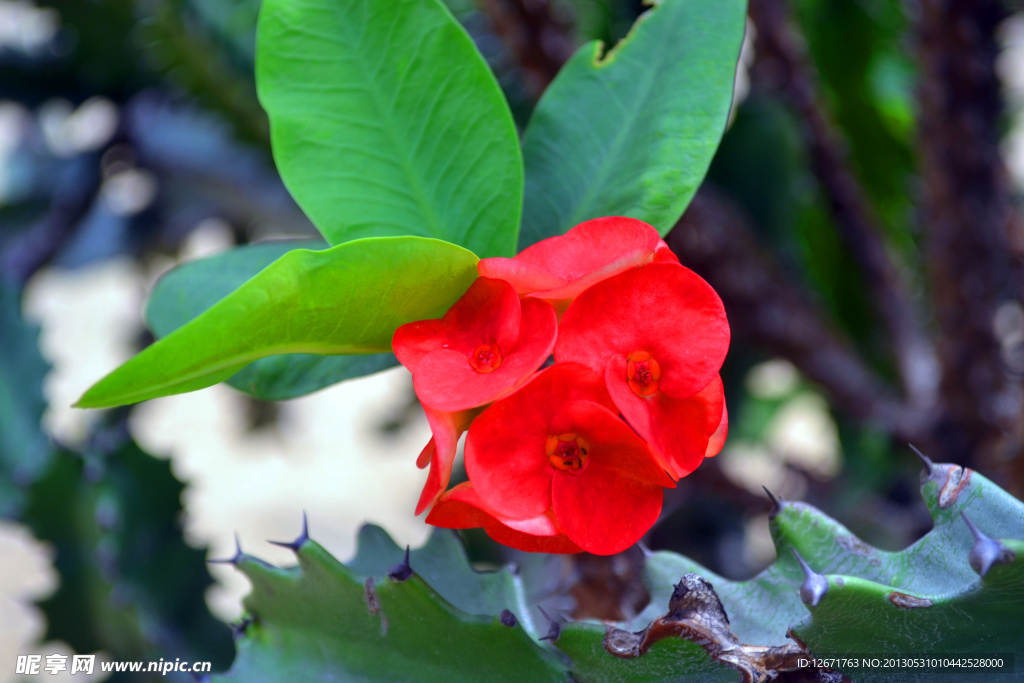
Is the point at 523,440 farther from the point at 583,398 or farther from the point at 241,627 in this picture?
the point at 241,627

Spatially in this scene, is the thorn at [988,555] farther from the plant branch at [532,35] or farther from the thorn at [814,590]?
the plant branch at [532,35]

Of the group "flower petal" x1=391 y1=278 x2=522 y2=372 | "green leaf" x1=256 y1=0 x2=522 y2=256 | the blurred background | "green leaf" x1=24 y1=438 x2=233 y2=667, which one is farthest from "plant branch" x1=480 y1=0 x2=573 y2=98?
"green leaf" x1=24 y1=438 x2=233 y2=667

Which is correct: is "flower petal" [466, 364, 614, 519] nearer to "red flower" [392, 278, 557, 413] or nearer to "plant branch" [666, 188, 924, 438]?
"red flower" [392, 278, 557, 413]

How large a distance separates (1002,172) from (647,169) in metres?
0.69

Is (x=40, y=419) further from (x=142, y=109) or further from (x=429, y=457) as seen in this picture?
(x=429, y=457)

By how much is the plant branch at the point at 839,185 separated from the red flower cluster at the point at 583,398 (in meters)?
0.70

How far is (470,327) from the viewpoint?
0.35 metres

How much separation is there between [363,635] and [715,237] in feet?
2.08

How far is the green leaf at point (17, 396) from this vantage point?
0.90m

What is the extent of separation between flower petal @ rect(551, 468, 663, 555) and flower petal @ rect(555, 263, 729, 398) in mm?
46

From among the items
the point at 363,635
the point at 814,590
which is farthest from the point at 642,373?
the point at 363,635

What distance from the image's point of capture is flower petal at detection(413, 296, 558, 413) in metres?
0.30

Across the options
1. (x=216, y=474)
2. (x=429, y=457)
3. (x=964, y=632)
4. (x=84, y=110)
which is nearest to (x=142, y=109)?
(x=84, y=110)

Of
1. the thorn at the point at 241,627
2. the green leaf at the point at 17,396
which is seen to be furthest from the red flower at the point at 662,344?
the green leaf at the point at 17,396
